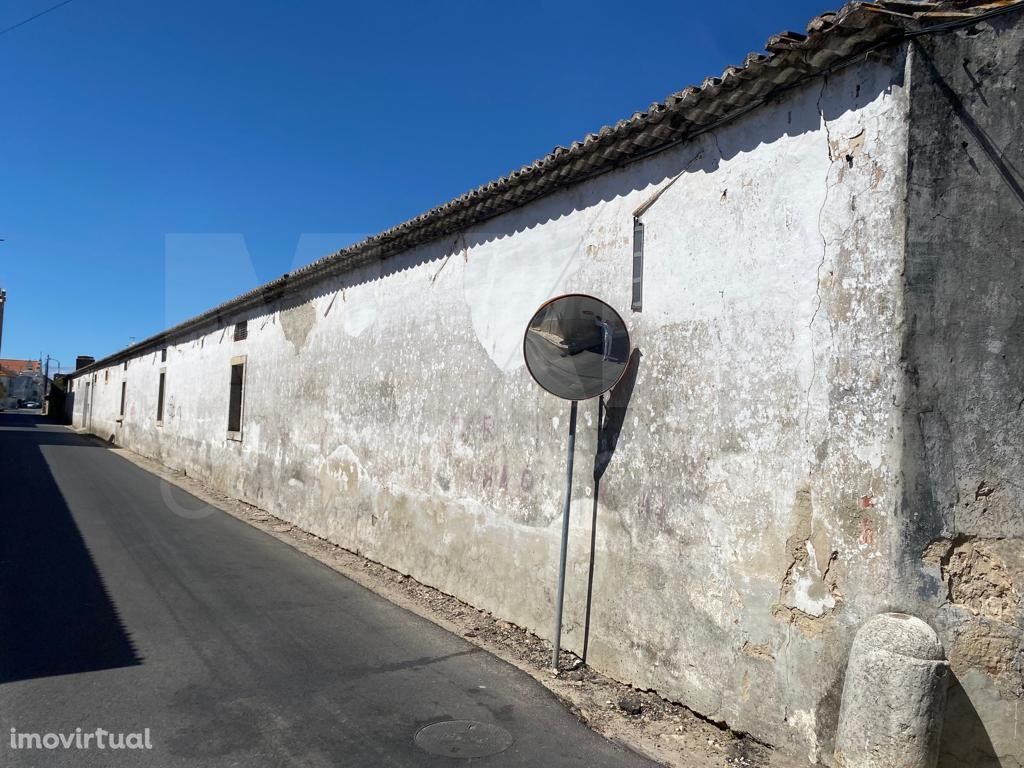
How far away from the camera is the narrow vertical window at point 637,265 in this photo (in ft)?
15.4

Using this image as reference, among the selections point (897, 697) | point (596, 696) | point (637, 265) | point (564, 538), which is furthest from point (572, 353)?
point (897, 697)

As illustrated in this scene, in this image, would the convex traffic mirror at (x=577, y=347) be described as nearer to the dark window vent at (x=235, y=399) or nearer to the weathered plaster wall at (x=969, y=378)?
the weathered plaster wall at (x=969, y=378)

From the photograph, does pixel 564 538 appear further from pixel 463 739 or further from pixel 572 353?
pixel 463 739

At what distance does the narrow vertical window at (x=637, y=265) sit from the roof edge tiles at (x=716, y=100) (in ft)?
1.77

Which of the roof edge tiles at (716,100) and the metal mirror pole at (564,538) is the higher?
the roof edge tiles at (716,100)

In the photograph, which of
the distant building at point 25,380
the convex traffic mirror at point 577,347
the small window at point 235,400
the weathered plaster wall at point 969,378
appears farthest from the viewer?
the distant building at point 25,380

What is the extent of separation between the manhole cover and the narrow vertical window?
2.84m

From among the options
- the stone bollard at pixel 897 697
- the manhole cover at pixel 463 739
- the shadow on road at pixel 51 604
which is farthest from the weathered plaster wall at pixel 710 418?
the shadow on road at pixel 51 604

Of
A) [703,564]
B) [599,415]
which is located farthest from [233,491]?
[703,564]

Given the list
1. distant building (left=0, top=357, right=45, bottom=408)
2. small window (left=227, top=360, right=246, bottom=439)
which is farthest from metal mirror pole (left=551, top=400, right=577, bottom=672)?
distant building (left=0, top=357, right=45, bottom=408)

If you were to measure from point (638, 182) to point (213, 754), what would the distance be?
4.38m

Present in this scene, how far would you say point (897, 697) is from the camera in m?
2.86

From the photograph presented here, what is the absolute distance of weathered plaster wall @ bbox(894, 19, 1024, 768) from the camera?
120 inches

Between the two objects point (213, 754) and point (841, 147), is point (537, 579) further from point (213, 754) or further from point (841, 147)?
point (841, 147)
